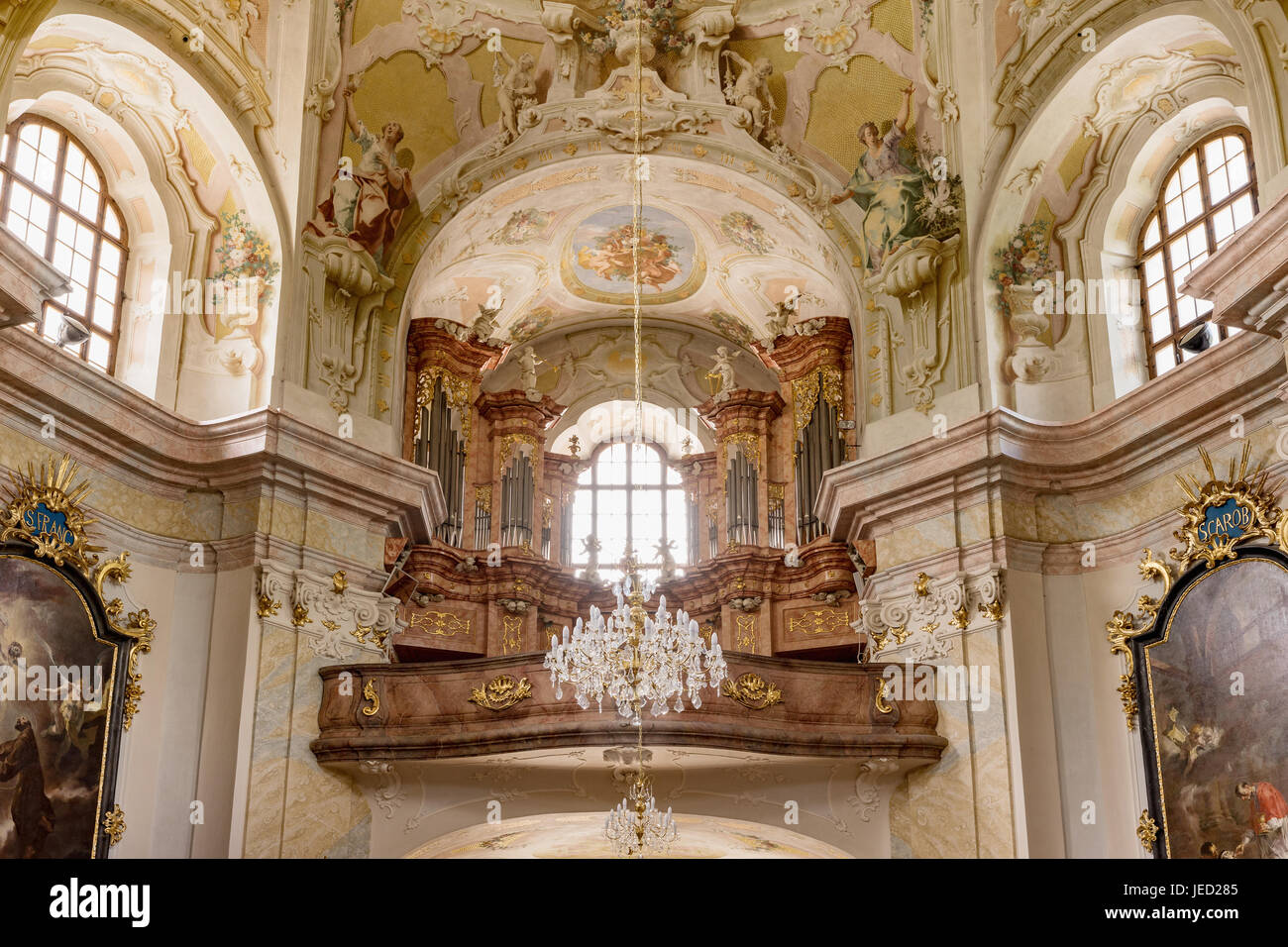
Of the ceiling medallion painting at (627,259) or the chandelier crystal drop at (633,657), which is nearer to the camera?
the chandelier crystal drop at (633,657)

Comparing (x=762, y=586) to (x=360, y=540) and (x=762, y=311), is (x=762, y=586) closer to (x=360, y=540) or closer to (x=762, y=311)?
(x=762, y=311)

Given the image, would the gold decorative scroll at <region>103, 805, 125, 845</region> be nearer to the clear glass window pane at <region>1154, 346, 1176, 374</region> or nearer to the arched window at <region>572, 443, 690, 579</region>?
the arched window at <region>572, 443, 690, 579</region>

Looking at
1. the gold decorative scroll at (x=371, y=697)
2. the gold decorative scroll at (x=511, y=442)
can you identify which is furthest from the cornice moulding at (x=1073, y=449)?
the gold decorative scroll at (x=371, y=697)

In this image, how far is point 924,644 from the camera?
15312 mm

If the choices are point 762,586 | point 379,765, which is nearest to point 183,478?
point 379,765

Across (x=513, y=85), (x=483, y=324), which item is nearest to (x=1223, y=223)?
(x=513, y=85)

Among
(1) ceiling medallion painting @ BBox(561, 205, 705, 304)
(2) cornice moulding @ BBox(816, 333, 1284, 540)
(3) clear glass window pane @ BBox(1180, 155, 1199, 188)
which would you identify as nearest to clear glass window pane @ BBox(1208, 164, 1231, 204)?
(3) clear glass window pane @ BBox(1180, 155, 1199, 188)

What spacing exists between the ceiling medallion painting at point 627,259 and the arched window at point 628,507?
2.31m

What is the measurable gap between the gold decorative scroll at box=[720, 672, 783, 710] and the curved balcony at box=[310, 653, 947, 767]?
0.01m

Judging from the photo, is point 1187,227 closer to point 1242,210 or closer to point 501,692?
point 1242,210

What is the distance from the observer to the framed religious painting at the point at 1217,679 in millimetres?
12828

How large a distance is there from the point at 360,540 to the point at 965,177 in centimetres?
762

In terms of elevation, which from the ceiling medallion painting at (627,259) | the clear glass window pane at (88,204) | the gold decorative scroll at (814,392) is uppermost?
the ceiling medallion painting at (627,259)

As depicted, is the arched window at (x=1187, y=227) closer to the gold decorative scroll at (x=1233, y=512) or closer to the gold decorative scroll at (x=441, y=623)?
the gold decorative scroll at (x=1233, y=512)
